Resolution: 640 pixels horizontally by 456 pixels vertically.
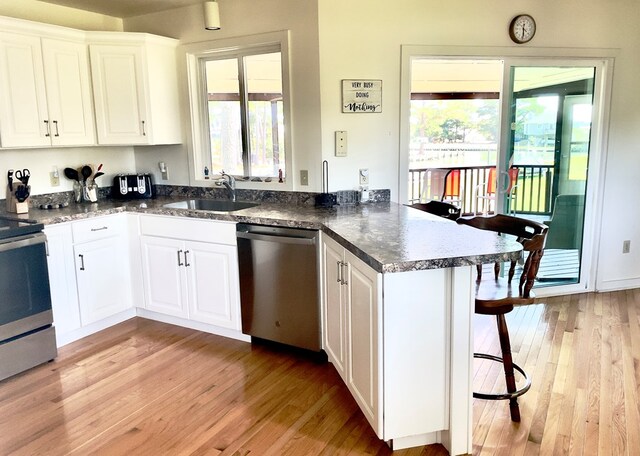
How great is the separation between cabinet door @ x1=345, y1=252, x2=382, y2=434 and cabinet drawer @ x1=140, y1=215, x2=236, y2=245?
1.09 metres

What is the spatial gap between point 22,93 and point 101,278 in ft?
4.45

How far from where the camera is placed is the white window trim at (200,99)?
11.1 ft

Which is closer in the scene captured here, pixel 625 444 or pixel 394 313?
pixel 394 313

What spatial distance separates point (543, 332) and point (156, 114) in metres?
3.30

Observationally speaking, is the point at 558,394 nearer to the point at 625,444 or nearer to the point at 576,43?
the point at 625,444

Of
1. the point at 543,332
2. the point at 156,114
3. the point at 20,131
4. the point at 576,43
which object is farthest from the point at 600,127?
the point at 20,131

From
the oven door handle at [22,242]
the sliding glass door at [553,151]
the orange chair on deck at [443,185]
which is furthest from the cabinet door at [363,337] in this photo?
the orange chair on deck at [443,185]

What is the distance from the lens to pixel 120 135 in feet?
12.2

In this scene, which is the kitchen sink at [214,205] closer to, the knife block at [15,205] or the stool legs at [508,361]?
the knife block at [15,205]

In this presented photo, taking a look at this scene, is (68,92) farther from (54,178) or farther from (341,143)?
(341,143)

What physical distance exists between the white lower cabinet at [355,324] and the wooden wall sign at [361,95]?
3.71ft

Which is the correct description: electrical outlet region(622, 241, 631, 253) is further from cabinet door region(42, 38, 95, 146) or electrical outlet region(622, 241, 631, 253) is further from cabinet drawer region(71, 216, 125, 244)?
cabinet door region(42, 38, 95, 146)

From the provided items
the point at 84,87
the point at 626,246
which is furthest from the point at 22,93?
the point at 626,246

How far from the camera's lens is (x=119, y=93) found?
12.0 ft
